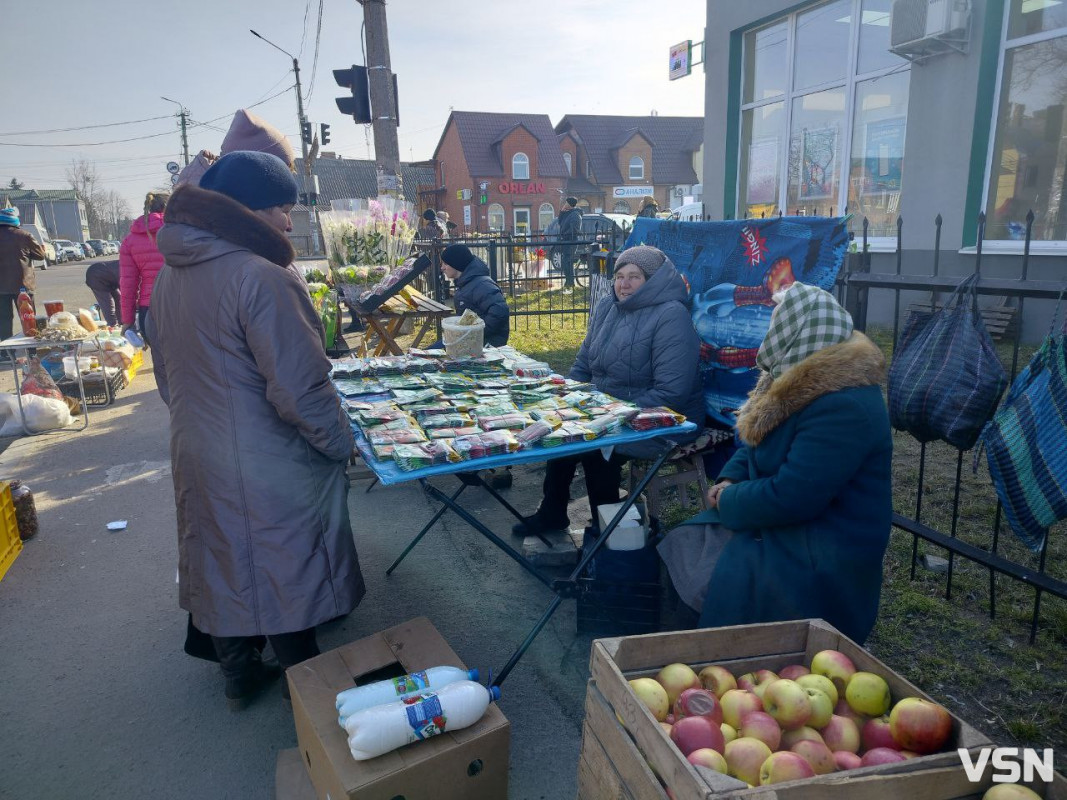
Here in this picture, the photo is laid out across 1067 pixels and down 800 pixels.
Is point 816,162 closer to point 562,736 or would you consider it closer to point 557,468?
point 557,468

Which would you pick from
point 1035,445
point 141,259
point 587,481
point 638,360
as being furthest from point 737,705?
point 141,259

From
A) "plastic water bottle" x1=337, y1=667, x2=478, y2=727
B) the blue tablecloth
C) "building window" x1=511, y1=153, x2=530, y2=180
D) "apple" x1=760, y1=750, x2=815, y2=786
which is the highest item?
"building window" x1=511, y1=153, x2=530, y2=180

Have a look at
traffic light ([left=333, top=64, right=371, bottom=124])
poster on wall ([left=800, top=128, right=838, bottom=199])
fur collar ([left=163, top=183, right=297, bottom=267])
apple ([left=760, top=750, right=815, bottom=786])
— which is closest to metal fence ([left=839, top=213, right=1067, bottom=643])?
apple ([left=760, top=750, right=815, bottom=786])

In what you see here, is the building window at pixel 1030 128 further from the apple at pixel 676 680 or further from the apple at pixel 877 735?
the apple at pixel 676 680

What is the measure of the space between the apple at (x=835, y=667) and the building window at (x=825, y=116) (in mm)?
6835

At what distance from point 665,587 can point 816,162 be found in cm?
766

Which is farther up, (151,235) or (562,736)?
(151,235)

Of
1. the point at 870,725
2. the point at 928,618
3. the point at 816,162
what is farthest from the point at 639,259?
the point at 816,162

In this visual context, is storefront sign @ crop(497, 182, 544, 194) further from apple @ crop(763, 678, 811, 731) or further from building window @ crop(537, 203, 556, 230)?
apple @ crop(763, 678, 811, 731)

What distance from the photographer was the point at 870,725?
1.61 meters

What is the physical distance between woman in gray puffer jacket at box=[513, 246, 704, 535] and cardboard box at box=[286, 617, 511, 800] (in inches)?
62.6

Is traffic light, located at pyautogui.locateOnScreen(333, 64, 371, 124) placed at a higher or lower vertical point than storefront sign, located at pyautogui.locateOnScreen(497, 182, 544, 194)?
lower

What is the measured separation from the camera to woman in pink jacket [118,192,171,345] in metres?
5.68

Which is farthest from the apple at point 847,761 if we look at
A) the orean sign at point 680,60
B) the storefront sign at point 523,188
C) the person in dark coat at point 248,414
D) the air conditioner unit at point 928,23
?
the storefront sign at point 523,188
